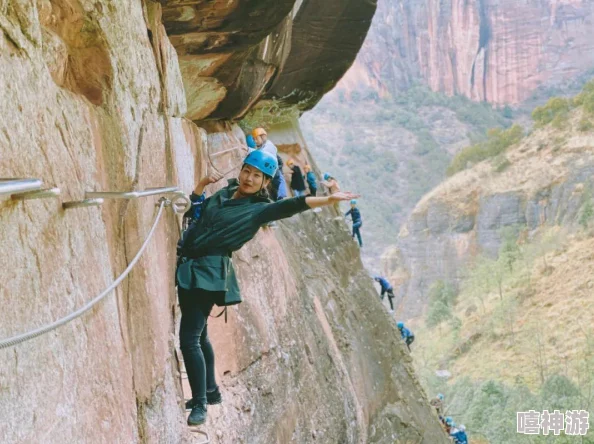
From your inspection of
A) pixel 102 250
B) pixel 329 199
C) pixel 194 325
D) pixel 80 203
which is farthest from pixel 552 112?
pixel 80 203

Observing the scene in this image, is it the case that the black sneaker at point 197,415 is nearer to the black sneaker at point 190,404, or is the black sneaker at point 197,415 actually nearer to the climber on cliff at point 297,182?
the black sneaker at point 190,404

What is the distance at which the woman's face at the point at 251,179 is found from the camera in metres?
3.70

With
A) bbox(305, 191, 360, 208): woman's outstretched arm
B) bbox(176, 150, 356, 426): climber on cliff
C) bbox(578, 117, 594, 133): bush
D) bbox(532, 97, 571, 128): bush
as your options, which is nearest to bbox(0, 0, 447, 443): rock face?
bbox(176, 150, 356, 426): climber on cliff

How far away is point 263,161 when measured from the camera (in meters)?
3.63

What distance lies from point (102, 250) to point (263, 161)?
3.33 ft

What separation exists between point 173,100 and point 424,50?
87343 millimetres

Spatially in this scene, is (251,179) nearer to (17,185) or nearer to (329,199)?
(329,199)

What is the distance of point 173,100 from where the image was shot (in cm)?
458

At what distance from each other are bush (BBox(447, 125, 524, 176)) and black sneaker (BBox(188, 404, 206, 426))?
43.7m

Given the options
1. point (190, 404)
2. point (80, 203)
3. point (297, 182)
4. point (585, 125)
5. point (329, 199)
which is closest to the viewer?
point (80, 203)

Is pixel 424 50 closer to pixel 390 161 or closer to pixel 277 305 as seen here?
pixel 390 161

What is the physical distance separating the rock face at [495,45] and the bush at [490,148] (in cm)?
3592

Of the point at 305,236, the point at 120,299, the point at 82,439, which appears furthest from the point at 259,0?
the point at 305,236

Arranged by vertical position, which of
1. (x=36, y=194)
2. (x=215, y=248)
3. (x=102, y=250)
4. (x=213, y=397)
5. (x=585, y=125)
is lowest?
(x=585, y=125)
